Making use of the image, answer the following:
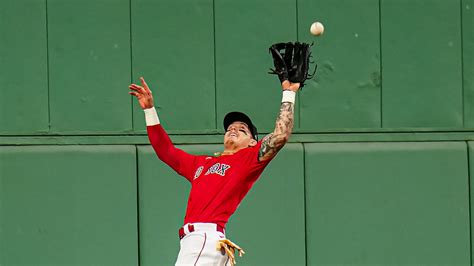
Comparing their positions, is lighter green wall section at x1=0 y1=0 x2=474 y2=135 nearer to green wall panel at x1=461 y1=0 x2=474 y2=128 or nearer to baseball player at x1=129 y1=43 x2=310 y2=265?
green wall panel at x1=461 y1=0 x2=474 y2=128

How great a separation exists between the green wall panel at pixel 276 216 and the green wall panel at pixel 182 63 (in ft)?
2.16

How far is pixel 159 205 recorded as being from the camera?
10836 mm

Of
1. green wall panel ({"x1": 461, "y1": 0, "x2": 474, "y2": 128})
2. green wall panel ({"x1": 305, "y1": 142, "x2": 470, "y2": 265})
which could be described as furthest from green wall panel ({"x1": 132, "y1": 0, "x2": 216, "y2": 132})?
green wall panel ({"x1": 461, "y1": 0, "x2": 474, "y2": 128})

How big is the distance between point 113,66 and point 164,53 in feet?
1.42

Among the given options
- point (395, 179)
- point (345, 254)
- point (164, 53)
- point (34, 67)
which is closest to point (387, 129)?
point (395, 179)

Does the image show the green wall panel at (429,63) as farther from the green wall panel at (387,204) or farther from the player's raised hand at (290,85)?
the player's raised hand at (290,85)

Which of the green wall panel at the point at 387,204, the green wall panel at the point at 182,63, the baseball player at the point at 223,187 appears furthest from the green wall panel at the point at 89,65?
the baseball player at the point at 223,187

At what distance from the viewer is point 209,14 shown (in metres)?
11.0

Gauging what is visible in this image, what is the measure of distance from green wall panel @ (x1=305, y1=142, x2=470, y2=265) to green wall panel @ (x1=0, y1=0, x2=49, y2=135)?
7.31 feet

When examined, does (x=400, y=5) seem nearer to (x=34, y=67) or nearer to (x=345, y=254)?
(x=345, y=254)

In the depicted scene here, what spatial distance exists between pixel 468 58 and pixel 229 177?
3.35m

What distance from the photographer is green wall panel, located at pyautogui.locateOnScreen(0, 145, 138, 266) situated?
1076 centimetres

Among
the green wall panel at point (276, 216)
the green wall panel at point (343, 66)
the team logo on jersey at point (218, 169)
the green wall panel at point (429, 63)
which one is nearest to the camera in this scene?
the team logo on jersey at point (218, 169)

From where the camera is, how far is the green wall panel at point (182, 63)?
10.9m
